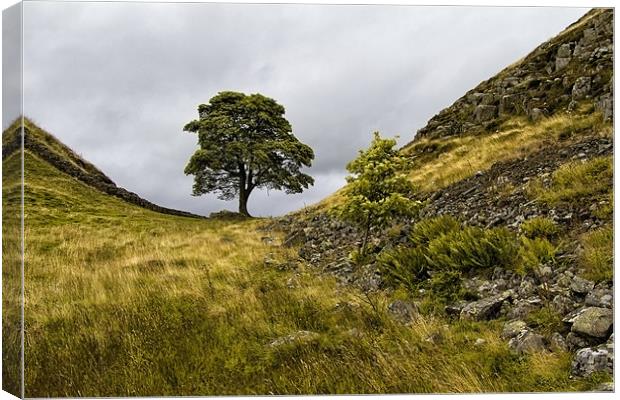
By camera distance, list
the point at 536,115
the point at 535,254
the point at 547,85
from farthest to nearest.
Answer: the point at 547,85 → the point at 536,115 → the point at 535,254

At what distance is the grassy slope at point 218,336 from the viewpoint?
5062 mm

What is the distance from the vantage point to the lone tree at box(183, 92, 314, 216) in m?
7.02

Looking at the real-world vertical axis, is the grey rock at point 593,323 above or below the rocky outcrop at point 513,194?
below

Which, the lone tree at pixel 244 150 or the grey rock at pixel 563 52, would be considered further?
the grey rock at pixel 563 52

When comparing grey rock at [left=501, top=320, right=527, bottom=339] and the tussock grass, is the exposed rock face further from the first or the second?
grey rock at [left=501, top=320, right=527, bottom=339]

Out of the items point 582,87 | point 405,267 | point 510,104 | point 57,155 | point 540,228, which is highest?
point 510,104

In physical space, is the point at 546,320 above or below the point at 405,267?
below

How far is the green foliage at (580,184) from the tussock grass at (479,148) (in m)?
1.97

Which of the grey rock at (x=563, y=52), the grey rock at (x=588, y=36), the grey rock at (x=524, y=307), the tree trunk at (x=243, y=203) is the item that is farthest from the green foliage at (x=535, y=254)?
the grey rock at (x=563, y=52)

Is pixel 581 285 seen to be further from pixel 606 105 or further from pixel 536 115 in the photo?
pixel 536 115

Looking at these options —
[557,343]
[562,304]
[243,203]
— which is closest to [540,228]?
[562,304]

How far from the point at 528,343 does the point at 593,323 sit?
28.5 inches

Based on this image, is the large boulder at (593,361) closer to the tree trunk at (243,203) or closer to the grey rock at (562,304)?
the grey rock at (562,304)

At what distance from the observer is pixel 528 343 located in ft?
15.5
